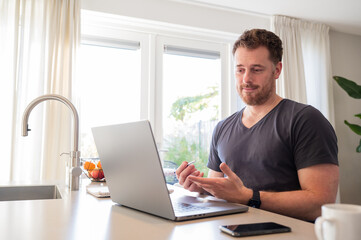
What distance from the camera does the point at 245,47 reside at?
5.77 feet

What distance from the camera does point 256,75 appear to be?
175 cm

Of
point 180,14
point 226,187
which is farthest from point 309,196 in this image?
point 180,14

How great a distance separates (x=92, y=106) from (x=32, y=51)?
2.39 feet

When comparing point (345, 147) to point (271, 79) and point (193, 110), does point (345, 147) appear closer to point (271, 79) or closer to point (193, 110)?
point (193, 110)

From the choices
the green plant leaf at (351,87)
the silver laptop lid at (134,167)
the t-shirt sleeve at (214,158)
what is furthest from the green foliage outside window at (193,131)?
the silver laptop lid at (134,167)

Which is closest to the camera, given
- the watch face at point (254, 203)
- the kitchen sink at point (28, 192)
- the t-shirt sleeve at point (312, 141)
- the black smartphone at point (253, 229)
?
the black smartphone at point (253, 229)

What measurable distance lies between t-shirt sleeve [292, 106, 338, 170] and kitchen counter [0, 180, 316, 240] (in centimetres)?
48

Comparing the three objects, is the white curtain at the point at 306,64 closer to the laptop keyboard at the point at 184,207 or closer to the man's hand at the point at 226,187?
the man's hand at the point at 226,187

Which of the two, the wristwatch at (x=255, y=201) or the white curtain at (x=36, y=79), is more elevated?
the white curtain at (x=36, y=79)

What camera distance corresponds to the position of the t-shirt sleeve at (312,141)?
1.40 metres

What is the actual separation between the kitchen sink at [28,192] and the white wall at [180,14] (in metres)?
2.01

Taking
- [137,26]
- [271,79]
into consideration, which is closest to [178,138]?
[137,26]

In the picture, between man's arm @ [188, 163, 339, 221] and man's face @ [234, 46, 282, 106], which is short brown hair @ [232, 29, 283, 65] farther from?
man's arm @ [188, 163, 339, 221]

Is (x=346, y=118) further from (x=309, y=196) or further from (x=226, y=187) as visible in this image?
(x=226, y=187)
